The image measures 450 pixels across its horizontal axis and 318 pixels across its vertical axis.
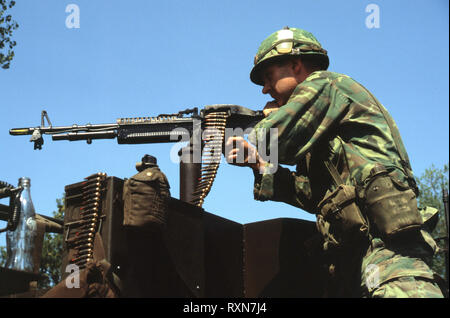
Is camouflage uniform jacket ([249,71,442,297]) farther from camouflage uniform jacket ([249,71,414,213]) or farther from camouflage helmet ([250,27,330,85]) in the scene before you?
camouflage helmet ([250,27,330,85])

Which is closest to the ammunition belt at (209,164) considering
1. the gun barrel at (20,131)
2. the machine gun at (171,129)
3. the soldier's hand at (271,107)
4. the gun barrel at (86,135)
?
the machine gun at (171,129)

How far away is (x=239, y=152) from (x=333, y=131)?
83 cm

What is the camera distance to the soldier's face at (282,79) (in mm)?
5566

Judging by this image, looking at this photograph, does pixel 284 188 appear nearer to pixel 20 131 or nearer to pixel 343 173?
pixel 343 173

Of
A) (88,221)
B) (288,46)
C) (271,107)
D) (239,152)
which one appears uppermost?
(288,46)

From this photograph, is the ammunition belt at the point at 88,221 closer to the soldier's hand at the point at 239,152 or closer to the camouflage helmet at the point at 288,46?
the soldier's hand at the point at 239,152

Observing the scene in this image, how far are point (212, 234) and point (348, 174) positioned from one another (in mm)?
1386

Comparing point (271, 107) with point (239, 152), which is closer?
point (239, 152)

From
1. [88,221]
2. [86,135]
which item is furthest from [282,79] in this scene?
[86,135]

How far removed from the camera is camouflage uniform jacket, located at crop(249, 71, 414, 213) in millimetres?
4828

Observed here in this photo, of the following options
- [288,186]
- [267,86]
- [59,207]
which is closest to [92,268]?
[288,186]

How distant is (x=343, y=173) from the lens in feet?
16.3

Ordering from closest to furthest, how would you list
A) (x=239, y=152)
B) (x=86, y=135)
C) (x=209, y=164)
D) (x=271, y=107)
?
(x=239, y=152)
(x=271, y=107)
(x=209, y=164)
(x=86, y=135)
